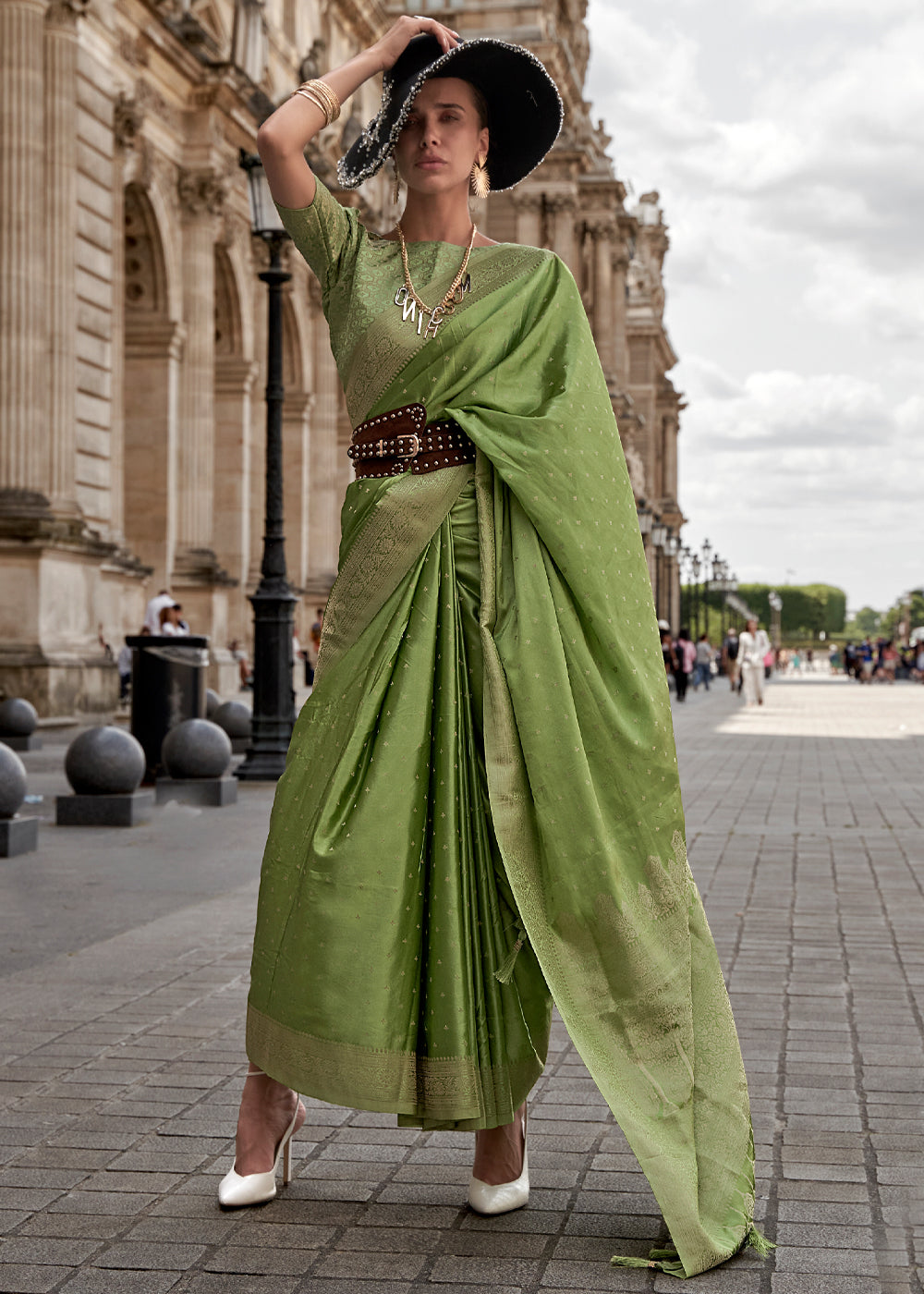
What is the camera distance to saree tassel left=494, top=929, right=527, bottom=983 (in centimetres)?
321

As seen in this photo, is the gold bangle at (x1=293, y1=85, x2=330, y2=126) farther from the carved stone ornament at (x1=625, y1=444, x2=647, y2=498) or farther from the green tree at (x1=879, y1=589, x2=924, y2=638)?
the green tree at (x1=879, y1=589, x2=924, y2=638)

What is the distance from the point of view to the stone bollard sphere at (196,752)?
12203 millimetres

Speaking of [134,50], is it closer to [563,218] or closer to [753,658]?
[753,658]

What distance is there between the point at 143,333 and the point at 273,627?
50.1ft

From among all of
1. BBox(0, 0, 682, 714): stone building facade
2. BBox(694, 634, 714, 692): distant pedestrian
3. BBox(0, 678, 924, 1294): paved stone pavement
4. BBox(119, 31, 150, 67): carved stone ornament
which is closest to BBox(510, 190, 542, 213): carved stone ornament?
Result: BBox(0, 0, 682, 714): stone building facade

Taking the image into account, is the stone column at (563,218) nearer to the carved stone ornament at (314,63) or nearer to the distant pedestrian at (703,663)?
the distant pedestrian at (703,663)

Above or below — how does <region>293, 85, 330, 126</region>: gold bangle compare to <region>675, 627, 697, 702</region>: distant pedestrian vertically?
above

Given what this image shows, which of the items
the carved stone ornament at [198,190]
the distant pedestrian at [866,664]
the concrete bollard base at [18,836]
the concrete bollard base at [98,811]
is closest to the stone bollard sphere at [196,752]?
the concrete bollard base at [98,811]

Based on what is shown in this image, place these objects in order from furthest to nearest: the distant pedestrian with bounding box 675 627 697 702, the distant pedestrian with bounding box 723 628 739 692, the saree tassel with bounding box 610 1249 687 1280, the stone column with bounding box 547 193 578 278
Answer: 1. the stone column with bounding box 547 193 578 278
2. the distant pedestrian with bounding box 723 628 739 692
3. the distant pedestrian with bounding box 675 627 697 702
4. the saree tassel with bounding box 610 1249 687 1280

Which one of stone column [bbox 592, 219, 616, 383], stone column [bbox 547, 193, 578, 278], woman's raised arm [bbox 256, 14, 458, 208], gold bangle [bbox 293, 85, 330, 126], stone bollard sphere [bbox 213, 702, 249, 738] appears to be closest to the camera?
woman's raised arm [bbox 256, 14, 458, 208]

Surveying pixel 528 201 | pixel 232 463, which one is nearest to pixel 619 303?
pixel 528 201

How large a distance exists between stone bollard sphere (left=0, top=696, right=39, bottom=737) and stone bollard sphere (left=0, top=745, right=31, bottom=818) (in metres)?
7.04

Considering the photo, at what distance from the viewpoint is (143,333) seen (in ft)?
90.9

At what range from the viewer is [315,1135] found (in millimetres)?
4090
